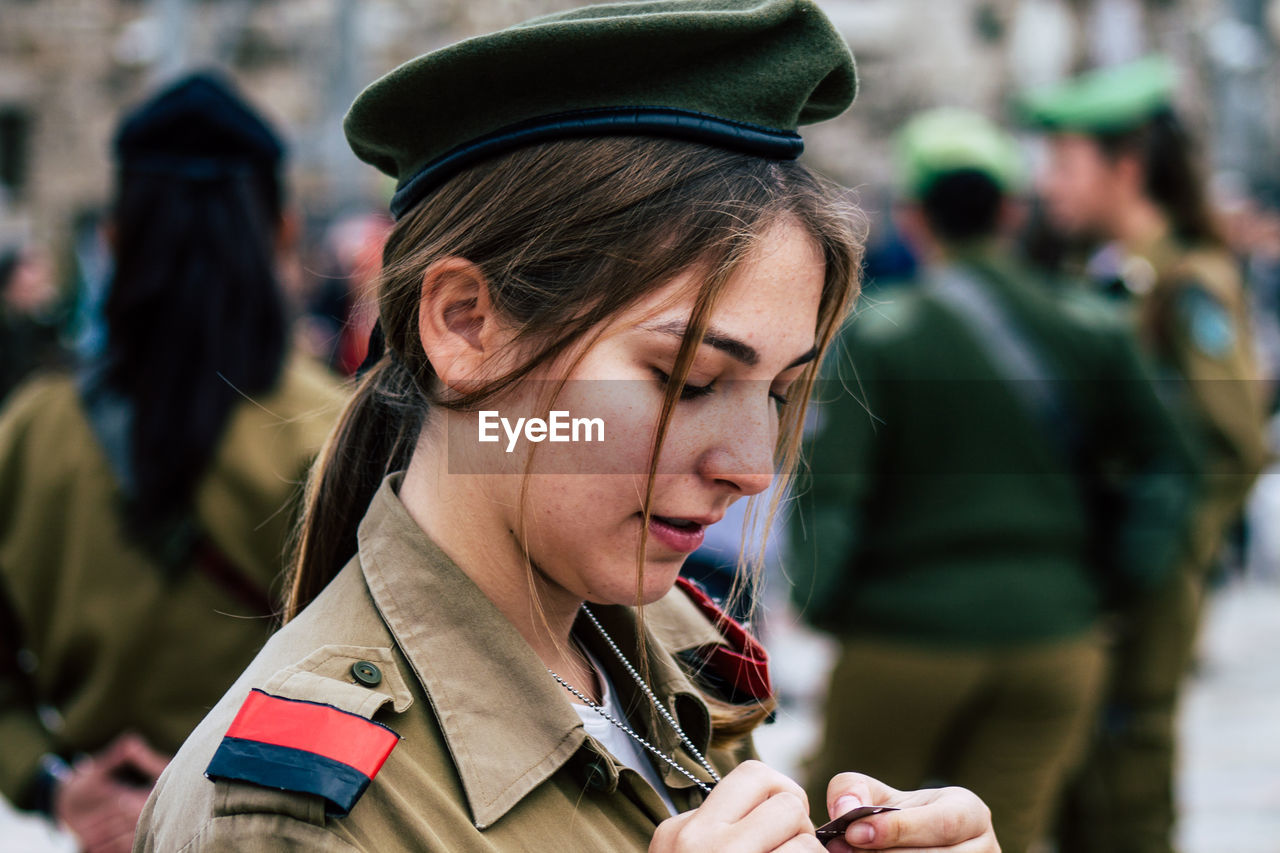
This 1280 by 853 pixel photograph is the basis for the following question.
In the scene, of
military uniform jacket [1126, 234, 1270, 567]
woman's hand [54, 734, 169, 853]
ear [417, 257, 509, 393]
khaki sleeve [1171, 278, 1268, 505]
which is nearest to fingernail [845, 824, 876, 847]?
ear [417, 257, 509, 393]

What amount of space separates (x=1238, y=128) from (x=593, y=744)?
599 inches

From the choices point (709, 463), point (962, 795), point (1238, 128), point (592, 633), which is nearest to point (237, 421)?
point (592, 633)

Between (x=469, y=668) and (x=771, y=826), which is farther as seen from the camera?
(x=469, y=668)

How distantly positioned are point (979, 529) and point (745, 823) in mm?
2268

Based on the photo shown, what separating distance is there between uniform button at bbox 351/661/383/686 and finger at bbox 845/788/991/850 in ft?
1.44

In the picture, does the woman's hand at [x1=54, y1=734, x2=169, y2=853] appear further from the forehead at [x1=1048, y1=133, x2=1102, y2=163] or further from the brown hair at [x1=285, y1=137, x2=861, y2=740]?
the forehead at [x1=1048, y1=133, x2=1102, y2=163]

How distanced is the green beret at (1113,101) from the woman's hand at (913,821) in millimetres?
3553

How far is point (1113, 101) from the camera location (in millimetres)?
4395

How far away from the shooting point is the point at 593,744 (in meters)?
1.30

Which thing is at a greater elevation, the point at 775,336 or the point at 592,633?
the point at 775,336

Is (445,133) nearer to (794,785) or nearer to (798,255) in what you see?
(798,255)

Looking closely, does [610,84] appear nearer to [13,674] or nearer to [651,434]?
[651,434]

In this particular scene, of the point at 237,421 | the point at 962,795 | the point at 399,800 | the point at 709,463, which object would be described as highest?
the point at 709,463

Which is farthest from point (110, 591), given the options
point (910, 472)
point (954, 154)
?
point (954, 154)
